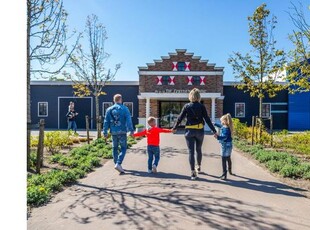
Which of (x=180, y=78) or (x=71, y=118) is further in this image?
(x=180, y=78)

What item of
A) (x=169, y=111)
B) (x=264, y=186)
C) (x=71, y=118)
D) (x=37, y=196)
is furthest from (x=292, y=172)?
(x=169, y=111)

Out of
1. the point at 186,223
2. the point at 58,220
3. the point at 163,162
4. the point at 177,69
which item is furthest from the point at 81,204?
the point at 177,69

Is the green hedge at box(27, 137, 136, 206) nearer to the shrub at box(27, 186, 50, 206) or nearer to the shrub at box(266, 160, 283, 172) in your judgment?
the shrub at box(27, 186, 50, 206)

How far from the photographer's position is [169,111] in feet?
75.2

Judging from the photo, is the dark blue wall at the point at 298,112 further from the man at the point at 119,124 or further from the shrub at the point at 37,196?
the shrub at the point at 37,196

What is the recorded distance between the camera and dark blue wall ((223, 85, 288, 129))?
2353 cm

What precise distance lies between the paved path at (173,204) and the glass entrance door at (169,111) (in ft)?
54.9

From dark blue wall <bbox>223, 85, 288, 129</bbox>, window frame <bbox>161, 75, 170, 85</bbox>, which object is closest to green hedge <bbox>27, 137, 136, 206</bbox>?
window frame <bbox>161, 75, 170, 85</bbox>

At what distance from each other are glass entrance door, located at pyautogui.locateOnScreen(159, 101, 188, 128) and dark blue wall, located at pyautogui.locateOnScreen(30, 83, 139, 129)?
100 inches

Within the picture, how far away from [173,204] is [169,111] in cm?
1898

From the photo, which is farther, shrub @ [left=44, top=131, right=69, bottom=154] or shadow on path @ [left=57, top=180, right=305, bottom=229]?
shrub @ [left=44, top=131, right=69, bottom=154]

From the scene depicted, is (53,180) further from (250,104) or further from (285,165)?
(250,104)

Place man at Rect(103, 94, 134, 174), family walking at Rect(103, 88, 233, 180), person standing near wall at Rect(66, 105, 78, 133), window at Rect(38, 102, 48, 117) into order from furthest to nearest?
window at Rect(38, 102, 48, 117), person standing near wall at Rect(66, 105, 78, 133), man at Rect(103, 94, 134, 174), family walking at Rect(103, 88, 233, 180)
